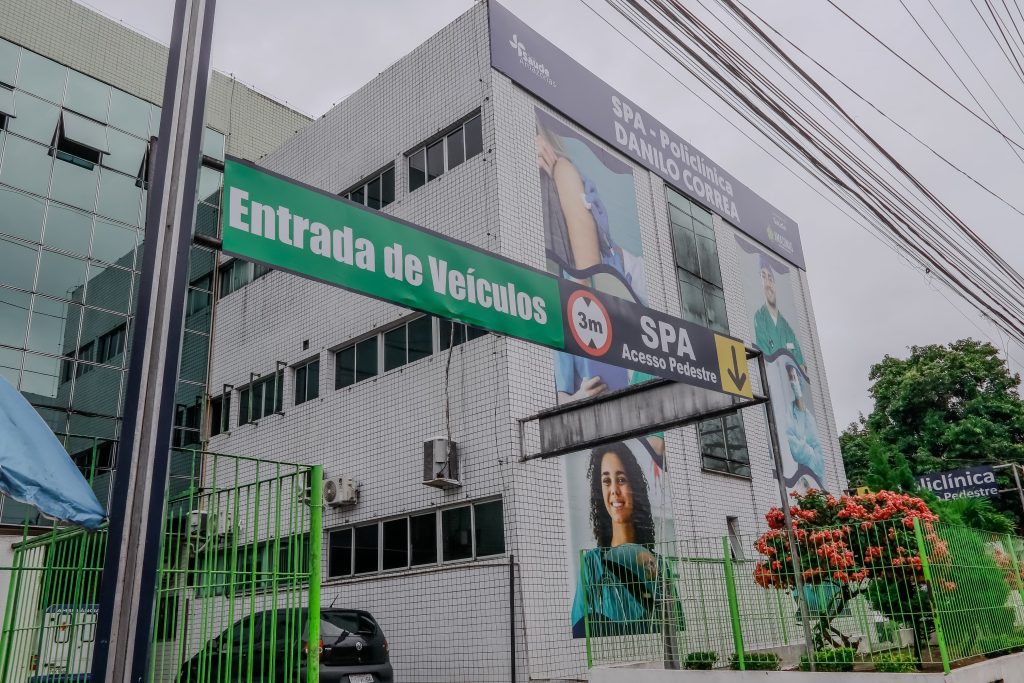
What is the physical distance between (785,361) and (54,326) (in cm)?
1659

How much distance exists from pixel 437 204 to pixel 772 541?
26.5 feet

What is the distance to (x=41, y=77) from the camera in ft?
59.2

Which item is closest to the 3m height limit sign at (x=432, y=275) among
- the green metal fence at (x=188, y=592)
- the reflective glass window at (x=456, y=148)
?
the green metal fence at (x=188, y=592)

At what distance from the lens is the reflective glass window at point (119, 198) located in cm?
1809

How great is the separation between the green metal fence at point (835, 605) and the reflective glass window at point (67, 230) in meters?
12.9

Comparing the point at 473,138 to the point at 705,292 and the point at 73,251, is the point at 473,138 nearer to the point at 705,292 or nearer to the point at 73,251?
the point at 705,292

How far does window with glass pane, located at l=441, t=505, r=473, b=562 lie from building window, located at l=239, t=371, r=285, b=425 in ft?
17.8

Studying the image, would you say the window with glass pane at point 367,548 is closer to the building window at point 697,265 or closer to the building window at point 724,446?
the building window at point 724,446

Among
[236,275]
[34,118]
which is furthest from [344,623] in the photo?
[34,118]

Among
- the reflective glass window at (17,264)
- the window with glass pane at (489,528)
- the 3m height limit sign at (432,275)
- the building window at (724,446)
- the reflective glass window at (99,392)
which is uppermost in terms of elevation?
the reflective glass window at (17,264)

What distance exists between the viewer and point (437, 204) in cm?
1447

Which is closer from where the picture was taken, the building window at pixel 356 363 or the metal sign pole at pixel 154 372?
the metal sign pole at pixel 154 372

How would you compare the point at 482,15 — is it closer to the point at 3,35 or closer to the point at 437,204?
the point at 437,204

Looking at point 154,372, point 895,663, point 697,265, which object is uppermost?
point 697,265
